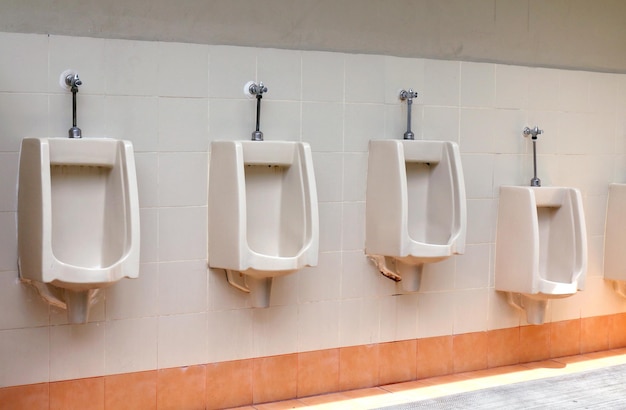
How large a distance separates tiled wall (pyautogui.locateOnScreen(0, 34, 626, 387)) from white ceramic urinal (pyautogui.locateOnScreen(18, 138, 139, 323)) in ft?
0.31

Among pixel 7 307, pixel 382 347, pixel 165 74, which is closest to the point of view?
pixel 7 307

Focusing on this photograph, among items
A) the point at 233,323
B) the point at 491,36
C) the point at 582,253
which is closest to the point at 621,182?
the point at 582,253

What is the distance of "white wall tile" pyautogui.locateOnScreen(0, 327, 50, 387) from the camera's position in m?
2.88

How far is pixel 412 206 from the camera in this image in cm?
362

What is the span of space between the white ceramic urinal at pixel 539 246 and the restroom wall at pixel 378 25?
673mm

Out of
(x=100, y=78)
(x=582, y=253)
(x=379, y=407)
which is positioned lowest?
(x=379, y=407)

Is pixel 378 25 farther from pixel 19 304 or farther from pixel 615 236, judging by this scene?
pixel 19 304

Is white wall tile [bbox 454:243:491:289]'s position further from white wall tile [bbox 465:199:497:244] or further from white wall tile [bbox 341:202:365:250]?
white wall tile [bbox 341:202:365:250]

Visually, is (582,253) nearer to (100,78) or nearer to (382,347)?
(382,347)

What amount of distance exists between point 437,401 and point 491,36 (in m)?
1.68

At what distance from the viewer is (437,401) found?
136 inches

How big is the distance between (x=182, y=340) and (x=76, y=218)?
646mm

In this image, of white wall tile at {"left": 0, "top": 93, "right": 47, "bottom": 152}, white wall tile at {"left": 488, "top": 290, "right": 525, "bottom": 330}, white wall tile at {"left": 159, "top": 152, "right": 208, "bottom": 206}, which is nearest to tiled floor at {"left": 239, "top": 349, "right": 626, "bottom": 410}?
white wall tile at {"left": 488, "top": 290, "right": 525, "bottom": 330}

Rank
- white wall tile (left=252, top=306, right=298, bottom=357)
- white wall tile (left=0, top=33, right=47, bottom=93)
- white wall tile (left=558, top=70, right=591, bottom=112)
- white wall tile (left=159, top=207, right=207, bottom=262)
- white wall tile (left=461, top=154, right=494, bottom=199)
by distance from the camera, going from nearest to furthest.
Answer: white wall tile (left=0, top=33, right=47, bottom=93) → white wall tile (left=159, top=207, right=207, bottom=262) → white wall tile (left=252, top=306, right=298, bottom=357) → white wall tile (left=461, top=154, right=494, bottom=199) → white wall tile (left=558, top=70, right=591, bottom=112)
